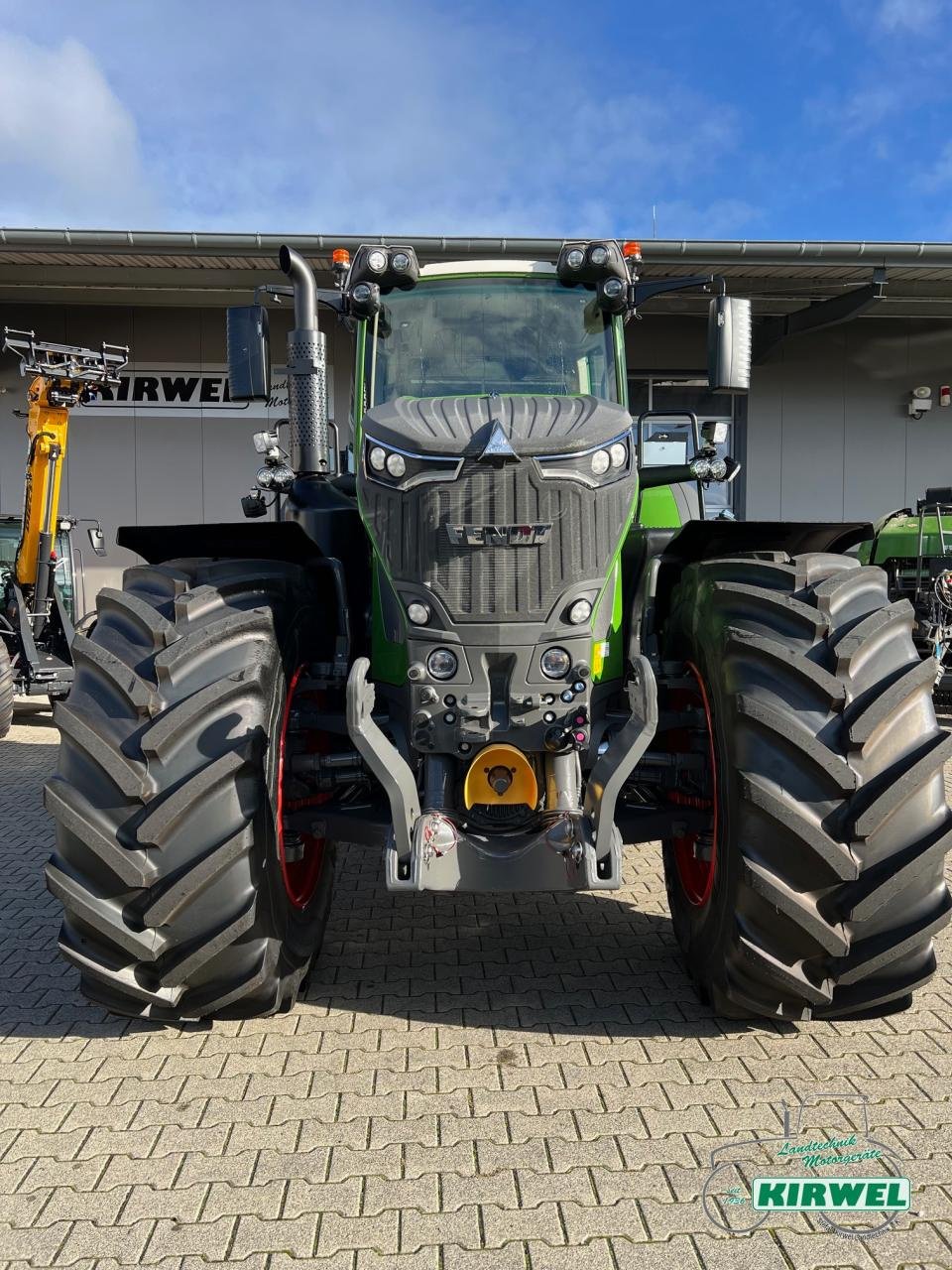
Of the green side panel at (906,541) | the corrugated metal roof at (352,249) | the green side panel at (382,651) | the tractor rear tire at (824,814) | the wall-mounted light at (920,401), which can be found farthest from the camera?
the wall-mounted light at (920,401)

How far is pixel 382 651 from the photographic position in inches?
122

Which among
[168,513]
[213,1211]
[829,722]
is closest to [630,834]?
[829,722]

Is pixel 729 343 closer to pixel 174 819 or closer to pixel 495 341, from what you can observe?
pixel 495 341

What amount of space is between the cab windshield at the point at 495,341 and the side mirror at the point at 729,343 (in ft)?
1.25

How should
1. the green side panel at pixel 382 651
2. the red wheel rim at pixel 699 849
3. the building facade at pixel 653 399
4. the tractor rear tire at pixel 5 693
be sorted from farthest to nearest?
the building facade at pixel 653 399 → the tractor rear tire at pixel 5 693 → the green side panel at pixel 382 651 → the red wheel rim at pixel 699 849

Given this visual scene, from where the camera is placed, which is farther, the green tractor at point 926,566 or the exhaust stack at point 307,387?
the green tractor at point 926,566

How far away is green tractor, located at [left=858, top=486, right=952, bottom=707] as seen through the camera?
25.8ft

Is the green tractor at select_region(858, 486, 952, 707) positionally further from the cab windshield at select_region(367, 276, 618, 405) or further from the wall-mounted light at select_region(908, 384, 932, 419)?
the cab windshield at select_region(367, 276, 618, 405)

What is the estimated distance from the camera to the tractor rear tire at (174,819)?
250 centimetres

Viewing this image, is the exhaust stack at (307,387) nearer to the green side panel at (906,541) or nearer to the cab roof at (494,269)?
the cab roof at (494,269)

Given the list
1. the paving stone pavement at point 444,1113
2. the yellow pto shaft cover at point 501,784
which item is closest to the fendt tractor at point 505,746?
the yellow pto shaft cover at point 501,784

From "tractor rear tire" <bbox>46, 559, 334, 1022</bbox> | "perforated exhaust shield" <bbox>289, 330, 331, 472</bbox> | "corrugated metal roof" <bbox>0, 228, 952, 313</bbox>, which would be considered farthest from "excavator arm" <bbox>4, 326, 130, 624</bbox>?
"tractor rear tire" <bbox>46, 559, 334, 1022</bbox>

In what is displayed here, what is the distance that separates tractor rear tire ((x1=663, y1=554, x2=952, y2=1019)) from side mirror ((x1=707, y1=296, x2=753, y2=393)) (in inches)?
40.0

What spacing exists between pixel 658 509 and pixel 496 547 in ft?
6.06
